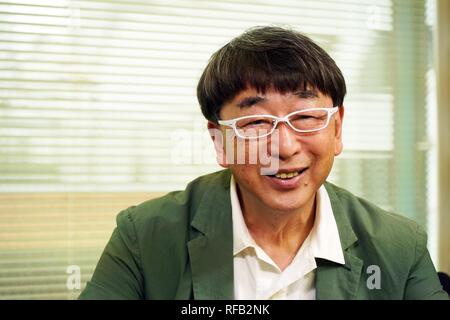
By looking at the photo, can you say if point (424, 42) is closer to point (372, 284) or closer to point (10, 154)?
point (372, 284)

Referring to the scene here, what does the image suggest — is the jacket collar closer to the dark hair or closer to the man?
the man

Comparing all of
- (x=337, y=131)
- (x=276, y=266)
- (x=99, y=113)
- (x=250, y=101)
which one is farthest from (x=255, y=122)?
(x=99, y=113)

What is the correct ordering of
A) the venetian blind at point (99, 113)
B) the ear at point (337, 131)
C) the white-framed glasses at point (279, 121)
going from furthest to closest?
the venetian blind at point (99, 113)
the ear at point (337, 131)
the white-framed glasses at point (279, 121)

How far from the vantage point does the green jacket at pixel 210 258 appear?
3.01 feet

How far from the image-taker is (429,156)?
1.79 meters

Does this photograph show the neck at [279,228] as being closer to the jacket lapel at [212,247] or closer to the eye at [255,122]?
the jacket lapel at [212,247]

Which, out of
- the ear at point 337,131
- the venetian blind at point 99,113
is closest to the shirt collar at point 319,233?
the ear at point 337,131

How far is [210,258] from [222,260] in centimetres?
3

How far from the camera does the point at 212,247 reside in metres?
0.95

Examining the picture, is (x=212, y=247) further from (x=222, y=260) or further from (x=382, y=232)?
(x=382, y=232)

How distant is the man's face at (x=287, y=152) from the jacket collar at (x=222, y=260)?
113 mm

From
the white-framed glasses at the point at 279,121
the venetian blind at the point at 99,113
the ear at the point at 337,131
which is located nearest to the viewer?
the white-framed glasses at the point at 279,121
